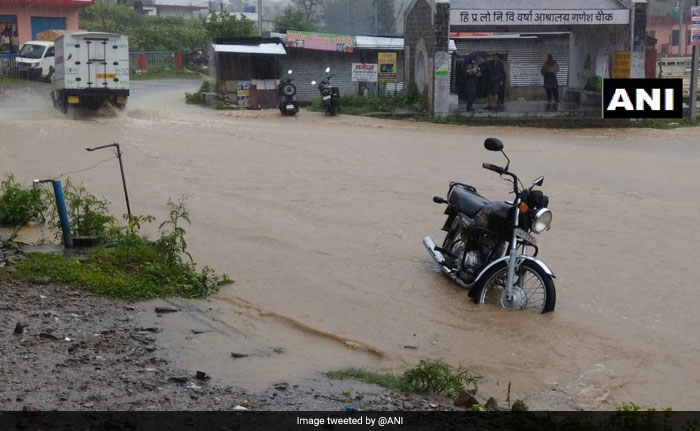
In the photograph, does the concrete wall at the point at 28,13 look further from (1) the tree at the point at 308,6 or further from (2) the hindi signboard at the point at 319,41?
(2) the hindi signboard at the point at 319,41

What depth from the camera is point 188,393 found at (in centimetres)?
502

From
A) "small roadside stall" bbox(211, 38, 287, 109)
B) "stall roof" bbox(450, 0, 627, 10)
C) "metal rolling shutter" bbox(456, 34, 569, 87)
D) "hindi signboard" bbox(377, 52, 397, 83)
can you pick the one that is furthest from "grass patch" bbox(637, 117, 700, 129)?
"small roadside stall" bbox(211, 38, 287, 109)

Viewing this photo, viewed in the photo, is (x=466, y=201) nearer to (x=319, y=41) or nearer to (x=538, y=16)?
(x=538, y=16)

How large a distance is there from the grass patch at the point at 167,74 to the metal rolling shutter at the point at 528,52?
1836cm

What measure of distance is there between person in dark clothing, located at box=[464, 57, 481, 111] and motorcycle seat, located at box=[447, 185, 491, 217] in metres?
16.9

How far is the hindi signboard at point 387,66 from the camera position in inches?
1116

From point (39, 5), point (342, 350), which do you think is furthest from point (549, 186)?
point (39, 5)

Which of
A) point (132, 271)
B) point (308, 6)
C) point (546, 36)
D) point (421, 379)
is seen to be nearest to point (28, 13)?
point (546, 36)

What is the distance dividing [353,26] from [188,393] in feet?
212

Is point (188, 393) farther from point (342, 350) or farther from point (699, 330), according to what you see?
point (699, 330)

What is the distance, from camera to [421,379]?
547 cm

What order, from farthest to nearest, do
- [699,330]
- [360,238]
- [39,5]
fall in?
[39,5] < [360,238] < [699,330]

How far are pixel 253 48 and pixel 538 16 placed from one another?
902cm

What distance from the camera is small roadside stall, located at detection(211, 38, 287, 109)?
29.3m
